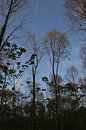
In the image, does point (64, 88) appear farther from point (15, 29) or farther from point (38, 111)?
point (15, 29)

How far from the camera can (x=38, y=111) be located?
80.5 ft

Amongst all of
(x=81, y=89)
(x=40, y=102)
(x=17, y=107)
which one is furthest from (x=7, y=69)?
(x=81, y=89)

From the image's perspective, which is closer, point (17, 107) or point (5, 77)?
point (5, 77)

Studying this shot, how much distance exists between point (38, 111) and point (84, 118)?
675cm

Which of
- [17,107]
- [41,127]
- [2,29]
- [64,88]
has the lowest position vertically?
[41,127]

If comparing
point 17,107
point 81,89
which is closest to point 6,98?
point 17,107

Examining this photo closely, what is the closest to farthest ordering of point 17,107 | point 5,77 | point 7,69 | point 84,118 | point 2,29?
1. point 2,29
2. point 7,69
3. point 5,77
4. point 84,118
5. point 17,107

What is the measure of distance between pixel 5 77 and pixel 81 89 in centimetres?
1256

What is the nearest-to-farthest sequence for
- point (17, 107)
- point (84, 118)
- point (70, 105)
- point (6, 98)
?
point (84, 118) → point (6, 98) → point (17, 107) → point (70, 105)

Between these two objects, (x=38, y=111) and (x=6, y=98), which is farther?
(x=38, y=111)

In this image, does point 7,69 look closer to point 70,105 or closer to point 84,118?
point 84,118

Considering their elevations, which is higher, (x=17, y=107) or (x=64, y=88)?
(x=64, y=88)

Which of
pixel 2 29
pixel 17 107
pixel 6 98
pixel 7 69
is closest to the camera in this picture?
pixel 2 29

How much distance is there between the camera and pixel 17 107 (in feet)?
78.2
